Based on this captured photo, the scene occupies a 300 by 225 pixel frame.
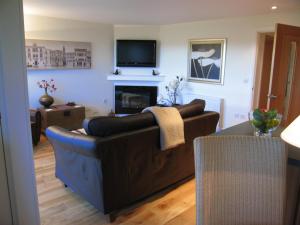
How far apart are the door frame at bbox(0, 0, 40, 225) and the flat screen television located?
4.67 meters

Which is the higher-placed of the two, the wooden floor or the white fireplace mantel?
the white fireplace mantel

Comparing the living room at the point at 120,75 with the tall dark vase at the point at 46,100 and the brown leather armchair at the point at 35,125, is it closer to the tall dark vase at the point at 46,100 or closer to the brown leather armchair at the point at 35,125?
the brown leather armchair at the point at 35,125

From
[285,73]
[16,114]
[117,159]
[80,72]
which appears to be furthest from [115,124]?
[80,72]

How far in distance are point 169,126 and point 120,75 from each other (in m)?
4.11

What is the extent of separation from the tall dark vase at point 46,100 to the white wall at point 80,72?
30cm

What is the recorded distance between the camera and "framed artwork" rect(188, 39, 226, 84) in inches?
208

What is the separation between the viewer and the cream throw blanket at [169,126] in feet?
8.57

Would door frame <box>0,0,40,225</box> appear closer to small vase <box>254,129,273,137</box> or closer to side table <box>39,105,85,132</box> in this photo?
small vase <box>254,129,273,137</box>

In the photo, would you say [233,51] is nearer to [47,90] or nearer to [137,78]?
[137,78]

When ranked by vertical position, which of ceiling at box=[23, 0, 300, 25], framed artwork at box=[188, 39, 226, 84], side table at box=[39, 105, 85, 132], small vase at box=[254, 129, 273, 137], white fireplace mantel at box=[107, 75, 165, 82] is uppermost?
ceiling at box=[23, 0, 300, 25]

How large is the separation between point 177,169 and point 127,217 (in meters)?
0.81

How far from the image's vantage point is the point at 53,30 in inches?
211

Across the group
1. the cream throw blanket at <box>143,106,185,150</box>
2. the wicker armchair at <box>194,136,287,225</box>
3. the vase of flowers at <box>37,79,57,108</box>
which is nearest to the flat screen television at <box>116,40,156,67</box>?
the vase of flowers at <box>37,79,57,108</box>

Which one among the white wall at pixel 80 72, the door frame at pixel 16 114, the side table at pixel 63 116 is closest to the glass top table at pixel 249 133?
the door frame at pixel 16 114
